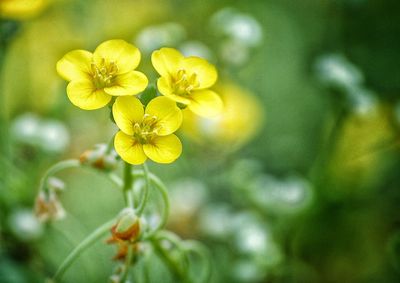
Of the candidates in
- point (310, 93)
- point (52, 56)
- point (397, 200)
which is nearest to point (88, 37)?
point (52, 56)

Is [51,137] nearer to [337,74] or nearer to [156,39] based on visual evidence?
[156,39]

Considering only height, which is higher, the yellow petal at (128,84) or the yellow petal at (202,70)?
the yellow petal at (202,70)

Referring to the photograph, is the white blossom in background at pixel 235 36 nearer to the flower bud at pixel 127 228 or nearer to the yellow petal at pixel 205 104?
the yellow petal at pixel 205 104

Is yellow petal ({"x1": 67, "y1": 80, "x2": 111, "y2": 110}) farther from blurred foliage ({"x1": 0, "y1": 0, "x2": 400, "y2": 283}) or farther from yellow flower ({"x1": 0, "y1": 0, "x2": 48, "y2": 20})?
yellow flower ({"x1": 0, "y1": 0, "x2": 48, "y2": 20})

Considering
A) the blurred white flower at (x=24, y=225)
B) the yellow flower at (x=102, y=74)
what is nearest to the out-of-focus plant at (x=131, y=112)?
the yellow flower at (x=102, y=74)

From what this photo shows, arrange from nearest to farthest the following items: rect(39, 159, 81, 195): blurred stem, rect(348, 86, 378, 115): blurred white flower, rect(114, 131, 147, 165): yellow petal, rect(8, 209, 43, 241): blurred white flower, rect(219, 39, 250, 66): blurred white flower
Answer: rect(114, 131, 147, 165): yellow petal
rect(39, 159, 81, 195): blurred stem
rect(8, 209, 43, 241): blurred white flower
rect(348, 86, 378, 115): blurred white flower
rect(219, 39, 250, 66): blurred white flower

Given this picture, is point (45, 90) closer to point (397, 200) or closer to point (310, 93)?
point (310, 93)

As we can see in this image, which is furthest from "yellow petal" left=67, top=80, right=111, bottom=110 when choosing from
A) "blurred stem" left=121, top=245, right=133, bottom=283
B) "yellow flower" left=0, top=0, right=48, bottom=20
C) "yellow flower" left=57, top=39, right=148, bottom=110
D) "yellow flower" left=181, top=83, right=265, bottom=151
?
"yellow flower" left=181, top=83, right=265, bottom=151
